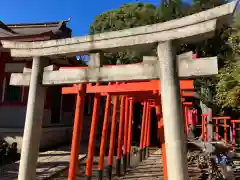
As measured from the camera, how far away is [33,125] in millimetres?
3898

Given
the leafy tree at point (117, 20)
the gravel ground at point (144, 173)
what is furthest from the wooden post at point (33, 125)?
the leafy tree at point (117, 20)

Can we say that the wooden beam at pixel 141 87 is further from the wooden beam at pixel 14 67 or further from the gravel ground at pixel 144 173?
the gravel ground at pixel 144 173

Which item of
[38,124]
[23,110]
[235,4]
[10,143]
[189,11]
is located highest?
[189,11]

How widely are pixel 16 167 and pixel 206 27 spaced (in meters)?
6.86

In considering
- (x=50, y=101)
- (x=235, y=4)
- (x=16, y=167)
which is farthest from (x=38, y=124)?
(x=50, y=101)

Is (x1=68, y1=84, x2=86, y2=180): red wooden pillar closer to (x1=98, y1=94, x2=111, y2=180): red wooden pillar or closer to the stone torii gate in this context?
the stone torii gate

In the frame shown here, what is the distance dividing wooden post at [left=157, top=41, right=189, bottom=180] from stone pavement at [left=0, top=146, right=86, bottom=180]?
4437mm

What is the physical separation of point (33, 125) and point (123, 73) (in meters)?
1.69

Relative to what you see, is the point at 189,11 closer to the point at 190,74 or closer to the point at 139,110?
the point at 139,110

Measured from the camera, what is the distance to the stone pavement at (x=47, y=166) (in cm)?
657

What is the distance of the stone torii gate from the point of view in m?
2.99

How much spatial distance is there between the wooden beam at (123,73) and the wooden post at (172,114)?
0.13 meters

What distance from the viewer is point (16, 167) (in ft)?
24.4

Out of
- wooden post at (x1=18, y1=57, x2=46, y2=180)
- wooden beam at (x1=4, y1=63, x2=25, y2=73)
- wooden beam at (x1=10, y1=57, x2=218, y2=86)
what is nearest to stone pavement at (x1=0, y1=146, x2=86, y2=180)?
wooden post at (x1=18, y1=57, x2=46, y2=180)
